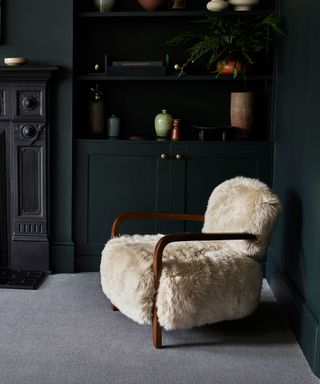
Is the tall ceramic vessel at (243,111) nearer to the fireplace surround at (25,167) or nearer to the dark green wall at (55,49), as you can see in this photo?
the dark green wall at (55,49)

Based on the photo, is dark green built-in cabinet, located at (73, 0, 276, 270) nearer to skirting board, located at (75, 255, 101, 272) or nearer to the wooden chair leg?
skirting board, located at (75, 255, 101, 272)

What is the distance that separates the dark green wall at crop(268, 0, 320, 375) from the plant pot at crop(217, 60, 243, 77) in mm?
264

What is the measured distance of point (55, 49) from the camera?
4.27 metres

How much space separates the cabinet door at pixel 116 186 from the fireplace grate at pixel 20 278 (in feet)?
1.26

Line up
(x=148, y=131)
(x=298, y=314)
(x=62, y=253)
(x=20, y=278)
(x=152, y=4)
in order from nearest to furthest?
(x=298, y=314) < (x=20, y=278) < (x=152, y=4) < (x=62, y=253) < (x=148, y=131)

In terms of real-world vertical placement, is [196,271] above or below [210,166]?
below

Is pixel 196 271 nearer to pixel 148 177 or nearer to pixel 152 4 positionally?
pixel 148 177

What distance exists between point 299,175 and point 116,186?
54.2 inches

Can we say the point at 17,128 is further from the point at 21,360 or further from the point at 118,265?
the point at 21,360

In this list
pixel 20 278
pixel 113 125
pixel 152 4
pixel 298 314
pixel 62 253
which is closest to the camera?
pixel 298 314

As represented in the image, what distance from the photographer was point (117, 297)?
3.28m

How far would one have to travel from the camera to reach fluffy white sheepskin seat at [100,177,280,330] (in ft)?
10.1

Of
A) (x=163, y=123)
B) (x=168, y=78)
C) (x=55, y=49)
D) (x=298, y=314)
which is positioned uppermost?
(x=55, y=49)

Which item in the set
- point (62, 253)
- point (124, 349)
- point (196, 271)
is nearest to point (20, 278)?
point (62, 253)
